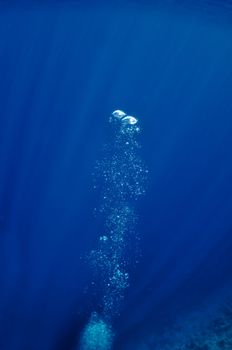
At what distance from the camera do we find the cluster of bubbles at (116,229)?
8.50 meters

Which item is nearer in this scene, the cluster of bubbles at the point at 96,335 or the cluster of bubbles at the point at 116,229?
the cluster of bubbles at the point at 96,335

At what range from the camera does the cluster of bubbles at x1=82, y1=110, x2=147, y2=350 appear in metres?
8.50

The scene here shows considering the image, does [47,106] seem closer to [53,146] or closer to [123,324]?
[53,146]

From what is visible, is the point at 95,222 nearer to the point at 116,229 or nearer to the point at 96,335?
the point at 116,229

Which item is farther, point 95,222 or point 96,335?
point 95,222

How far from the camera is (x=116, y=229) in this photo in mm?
10547

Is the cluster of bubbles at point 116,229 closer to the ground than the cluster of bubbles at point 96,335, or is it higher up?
higher up

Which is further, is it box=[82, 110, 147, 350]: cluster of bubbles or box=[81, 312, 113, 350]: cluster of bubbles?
box=[82, 110, 147, 350]: cluster of bubbles

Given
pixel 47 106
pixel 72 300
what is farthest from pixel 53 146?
pixel 72 300

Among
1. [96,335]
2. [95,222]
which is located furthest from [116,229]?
[96,335]

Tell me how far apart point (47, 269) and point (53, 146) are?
29.0ft

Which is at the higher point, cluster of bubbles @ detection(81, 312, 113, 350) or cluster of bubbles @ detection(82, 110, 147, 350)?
cluster of bubbles @ detection(82, 110, 147, 350)

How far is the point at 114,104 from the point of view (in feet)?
94.5

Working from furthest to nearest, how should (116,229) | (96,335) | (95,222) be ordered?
1. (95,222)
2. (116,229)
3. (96,335)
